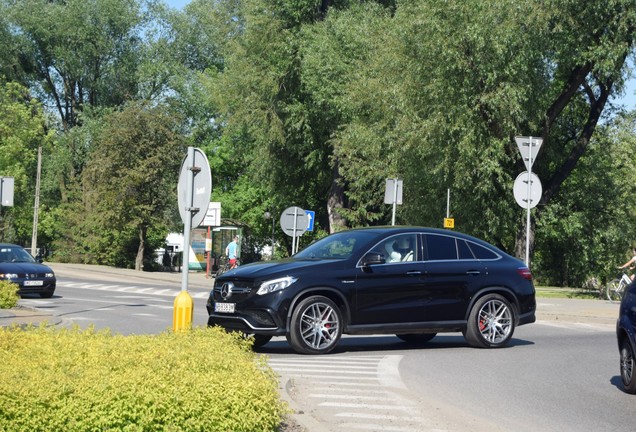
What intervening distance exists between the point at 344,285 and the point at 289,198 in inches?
1464

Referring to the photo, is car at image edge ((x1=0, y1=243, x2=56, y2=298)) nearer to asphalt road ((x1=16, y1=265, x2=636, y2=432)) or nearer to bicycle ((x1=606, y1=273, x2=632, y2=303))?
asphalt road ((x1=16, y1=265, x2=636, y2=432))

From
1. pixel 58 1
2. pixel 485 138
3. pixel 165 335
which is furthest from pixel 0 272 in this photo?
pixel 58 1

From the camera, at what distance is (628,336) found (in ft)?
36.7

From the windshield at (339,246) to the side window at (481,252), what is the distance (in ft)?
5.36

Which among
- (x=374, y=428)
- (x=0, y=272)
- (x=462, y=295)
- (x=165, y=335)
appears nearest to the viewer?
(x=374, y=428)

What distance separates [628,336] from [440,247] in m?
4.59

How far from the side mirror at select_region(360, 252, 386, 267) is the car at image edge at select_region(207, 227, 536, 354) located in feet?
0.05

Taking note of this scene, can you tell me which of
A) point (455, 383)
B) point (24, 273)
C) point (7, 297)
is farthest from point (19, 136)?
point (455, 383)

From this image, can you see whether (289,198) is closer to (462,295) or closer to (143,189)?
(143,189)

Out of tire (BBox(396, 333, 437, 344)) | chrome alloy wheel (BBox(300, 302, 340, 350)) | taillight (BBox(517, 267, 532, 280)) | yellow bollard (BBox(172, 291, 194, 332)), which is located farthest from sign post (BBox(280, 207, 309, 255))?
yellow bollard (BBox(172, 291, 194, 332))

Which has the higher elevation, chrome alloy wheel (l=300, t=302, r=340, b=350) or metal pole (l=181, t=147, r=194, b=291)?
metal pole (l=181, t=147, r=194, b=291)

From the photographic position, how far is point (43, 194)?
77812 millimetres

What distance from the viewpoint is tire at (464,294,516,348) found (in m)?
15.5

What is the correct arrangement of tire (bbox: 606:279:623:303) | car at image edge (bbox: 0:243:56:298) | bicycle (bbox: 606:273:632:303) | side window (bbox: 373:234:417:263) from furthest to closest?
tire (bbox: 606:279:623:303)
bicycle (bbox: 606:273:632:303)
car at image edge (bbox: 0:243:56:298)
side window (bbox: 373:234:417:263)
